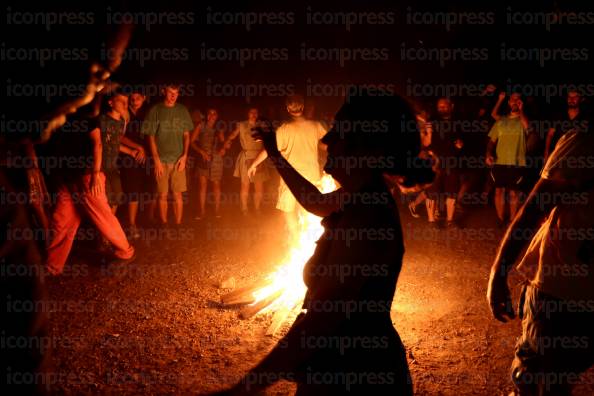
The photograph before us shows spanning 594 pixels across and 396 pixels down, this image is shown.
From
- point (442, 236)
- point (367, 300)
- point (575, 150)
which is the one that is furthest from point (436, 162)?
point (367, 300)

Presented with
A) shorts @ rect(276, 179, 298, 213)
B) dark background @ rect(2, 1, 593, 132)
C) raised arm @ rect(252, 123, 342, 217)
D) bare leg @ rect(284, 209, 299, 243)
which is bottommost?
bare leg @ rect(284, 209, 299, 243)

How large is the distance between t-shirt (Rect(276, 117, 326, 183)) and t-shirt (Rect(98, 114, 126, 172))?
2618 millimetres

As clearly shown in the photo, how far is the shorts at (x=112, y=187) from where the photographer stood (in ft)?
25.9

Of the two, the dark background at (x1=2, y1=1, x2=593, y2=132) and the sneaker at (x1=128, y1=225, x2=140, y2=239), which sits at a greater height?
the dark background at (x1=2, y1=1, x2=593, y2=132)

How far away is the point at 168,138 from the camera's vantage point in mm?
8914

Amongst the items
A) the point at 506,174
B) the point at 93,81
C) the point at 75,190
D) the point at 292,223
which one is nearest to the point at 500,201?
the point at 506,174

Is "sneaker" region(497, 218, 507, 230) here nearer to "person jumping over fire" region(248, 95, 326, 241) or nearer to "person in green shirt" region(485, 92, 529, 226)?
"person in green shirt" region(485, 92, 529, 226)

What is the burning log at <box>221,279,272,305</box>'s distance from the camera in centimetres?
610

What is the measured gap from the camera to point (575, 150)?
2773mm

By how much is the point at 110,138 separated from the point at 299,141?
120 inches

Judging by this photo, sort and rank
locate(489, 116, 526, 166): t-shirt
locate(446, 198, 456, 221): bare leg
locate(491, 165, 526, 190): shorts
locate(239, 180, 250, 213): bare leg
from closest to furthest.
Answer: locate(489, 116, 526, 166): t-shirt < locate(491, 165, 526, 190): shorts < locate(446, 198, 456, 221): bare leg < locate(239, 180, 250, 213): bare leg

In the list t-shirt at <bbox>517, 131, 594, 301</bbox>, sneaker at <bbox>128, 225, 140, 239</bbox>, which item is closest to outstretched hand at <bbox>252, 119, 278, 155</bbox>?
t-shirt at <bbox>517, 131, 594, 301</bbox>

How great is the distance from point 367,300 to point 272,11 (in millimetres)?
18449

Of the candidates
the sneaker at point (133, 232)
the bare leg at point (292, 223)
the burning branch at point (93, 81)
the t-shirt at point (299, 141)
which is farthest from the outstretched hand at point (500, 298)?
the sneaker at point (133, 232)
